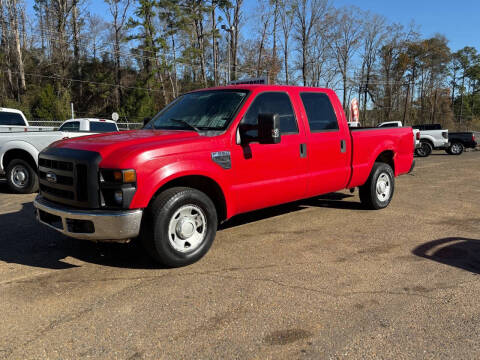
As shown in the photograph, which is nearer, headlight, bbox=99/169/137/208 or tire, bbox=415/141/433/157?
headlight, bbox=99/169/137/208

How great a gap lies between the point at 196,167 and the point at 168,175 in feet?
1.11

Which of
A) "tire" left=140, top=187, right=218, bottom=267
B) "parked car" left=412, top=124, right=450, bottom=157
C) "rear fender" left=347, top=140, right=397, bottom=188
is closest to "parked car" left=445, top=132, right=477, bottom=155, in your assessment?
"parked car" left=412, top=124, right=450, bottom=157

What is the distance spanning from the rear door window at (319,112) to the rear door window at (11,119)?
974 centimetres

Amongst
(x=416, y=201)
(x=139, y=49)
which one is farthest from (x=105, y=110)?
(x=416, y=201)

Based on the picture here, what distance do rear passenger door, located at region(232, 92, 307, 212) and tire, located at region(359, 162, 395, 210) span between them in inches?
67.8

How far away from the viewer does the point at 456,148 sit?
74.7 feet

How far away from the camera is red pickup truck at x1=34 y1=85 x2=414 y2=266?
11.9ft

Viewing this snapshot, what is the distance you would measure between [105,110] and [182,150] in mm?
38286

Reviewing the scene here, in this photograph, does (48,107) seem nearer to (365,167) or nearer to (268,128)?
(365,167)

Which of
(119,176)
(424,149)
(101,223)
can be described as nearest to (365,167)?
(119,176)

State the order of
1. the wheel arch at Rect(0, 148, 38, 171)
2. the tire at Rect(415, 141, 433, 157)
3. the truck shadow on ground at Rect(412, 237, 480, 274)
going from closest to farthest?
the truck shadow on ground at Rect(412, 237, 480, 274)
the wheel arch at Rect(0, 148, 38, 171)
the tire at Rect(415, 141, 433, 157)

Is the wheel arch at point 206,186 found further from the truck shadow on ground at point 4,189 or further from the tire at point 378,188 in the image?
the truck shadow on ground at point 4,189

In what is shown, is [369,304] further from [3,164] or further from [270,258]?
[3,164]

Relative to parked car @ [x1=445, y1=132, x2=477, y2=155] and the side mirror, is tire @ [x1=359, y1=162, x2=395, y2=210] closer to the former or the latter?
the side mirror
